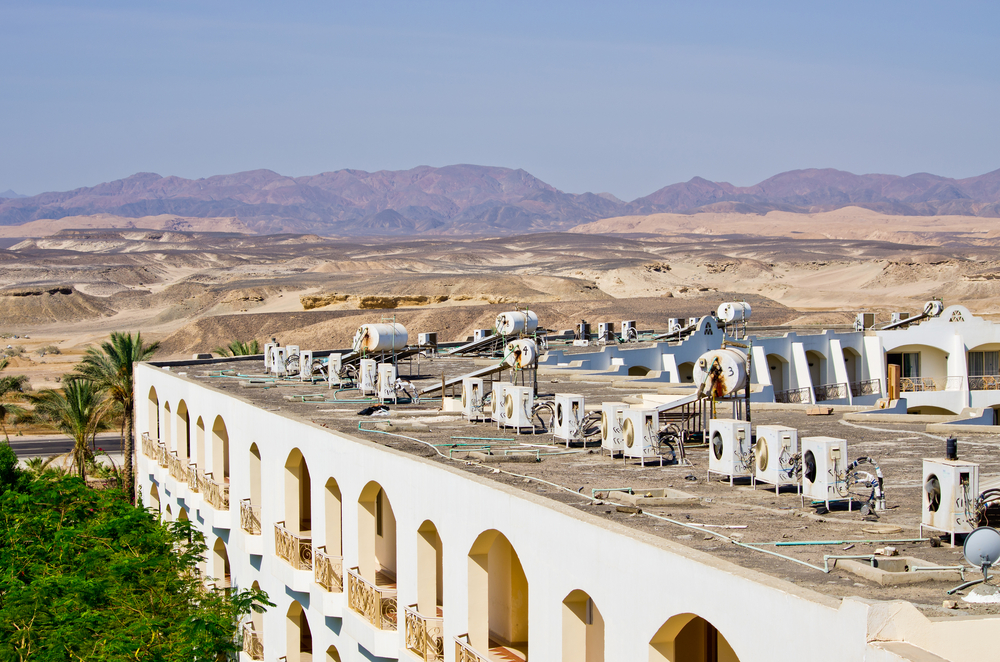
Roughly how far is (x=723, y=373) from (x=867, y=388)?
30.8m

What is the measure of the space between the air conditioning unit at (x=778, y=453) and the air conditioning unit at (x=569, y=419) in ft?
13.8

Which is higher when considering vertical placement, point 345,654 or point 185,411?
point 185,411

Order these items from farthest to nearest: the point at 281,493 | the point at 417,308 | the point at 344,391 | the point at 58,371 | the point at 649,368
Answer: the point at 417,308 → the point at 58,371 → the point at 649,368 → the point at 344,391 → the point at 281,493

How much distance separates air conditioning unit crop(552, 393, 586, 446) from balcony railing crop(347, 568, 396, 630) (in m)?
4.00

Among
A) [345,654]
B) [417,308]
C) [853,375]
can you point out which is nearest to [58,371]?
[417,308]

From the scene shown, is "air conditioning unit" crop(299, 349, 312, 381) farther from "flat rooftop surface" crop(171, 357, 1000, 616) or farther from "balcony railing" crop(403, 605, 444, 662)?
"balcony railing" crop(403, 605, 444, 662)

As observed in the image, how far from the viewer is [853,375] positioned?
45.7 m

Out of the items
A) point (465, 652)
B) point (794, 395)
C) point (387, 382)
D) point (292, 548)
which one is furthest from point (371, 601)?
point (794, 395)

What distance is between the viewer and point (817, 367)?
43.8m

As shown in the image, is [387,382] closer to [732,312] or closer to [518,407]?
[518,407]

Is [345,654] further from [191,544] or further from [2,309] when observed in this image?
[2,309]

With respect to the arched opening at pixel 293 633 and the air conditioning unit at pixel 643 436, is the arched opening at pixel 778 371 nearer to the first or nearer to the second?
the air conditioning unit at pixel 643 436

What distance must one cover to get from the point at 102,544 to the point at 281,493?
3392mm

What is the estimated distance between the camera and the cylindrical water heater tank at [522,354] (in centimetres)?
2138
